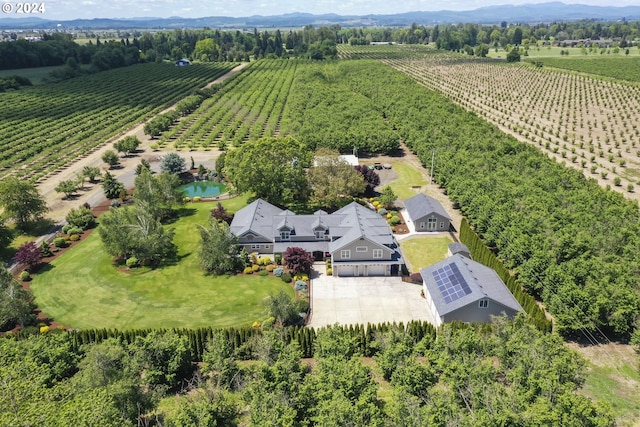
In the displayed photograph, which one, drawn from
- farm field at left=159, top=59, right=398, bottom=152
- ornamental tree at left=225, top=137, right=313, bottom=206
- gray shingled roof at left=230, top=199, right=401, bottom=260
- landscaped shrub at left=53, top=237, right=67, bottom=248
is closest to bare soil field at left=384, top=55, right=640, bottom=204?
farm field at left=159, top=59, right=398, bottom=152

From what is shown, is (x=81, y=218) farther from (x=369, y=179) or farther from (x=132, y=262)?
(x=369, y=179)

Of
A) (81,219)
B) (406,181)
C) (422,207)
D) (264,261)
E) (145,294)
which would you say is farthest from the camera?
(406,181)

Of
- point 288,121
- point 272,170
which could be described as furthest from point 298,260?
point 288,121

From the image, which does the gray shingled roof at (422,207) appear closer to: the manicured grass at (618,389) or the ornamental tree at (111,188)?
the manicured grass at (618,389)

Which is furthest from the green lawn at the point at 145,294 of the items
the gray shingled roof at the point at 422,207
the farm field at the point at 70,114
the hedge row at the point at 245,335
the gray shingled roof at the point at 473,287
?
the farm field at the point at 70,114

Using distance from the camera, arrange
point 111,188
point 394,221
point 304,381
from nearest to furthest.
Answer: point 304,381 < point 394,221 < point 111,188

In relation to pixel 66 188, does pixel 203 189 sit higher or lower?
lower
